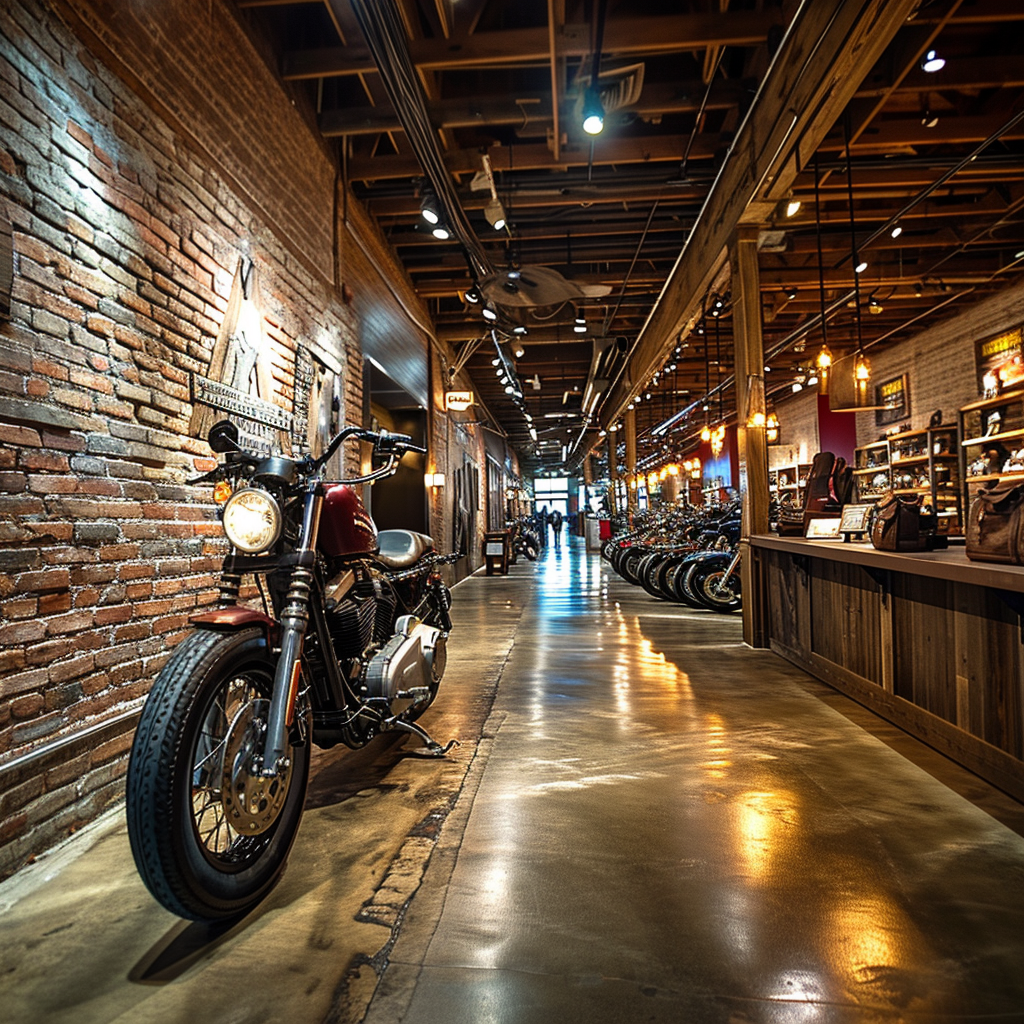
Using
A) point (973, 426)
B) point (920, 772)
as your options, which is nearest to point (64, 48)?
point (920, 772)

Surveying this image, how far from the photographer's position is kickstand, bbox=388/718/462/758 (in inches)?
101

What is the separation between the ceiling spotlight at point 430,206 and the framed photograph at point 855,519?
155 inches

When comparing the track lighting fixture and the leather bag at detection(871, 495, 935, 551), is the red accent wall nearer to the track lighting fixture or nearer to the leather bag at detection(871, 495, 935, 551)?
the track lighting fixture

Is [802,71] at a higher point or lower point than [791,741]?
higher

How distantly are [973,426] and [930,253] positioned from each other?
232 centimetres

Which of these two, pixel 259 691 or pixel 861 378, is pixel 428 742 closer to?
pixel 259 691

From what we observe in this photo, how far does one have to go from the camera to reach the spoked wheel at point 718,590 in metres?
7.13

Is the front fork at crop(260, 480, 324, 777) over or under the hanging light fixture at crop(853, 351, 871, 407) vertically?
under

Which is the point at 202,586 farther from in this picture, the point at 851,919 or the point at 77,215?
the point at 851,919

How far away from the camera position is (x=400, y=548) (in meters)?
3.12

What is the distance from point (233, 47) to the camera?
3.68m

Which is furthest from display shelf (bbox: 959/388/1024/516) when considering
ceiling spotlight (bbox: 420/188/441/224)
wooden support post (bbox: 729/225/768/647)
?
ceiling spotlight (bbox: 420/188/441/224)

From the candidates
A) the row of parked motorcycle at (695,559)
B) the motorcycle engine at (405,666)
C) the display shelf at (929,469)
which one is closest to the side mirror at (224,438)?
the motorcycle engine at (405,666)

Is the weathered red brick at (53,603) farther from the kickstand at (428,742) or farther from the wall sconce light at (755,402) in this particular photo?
the wall sconce light at (755,402)
